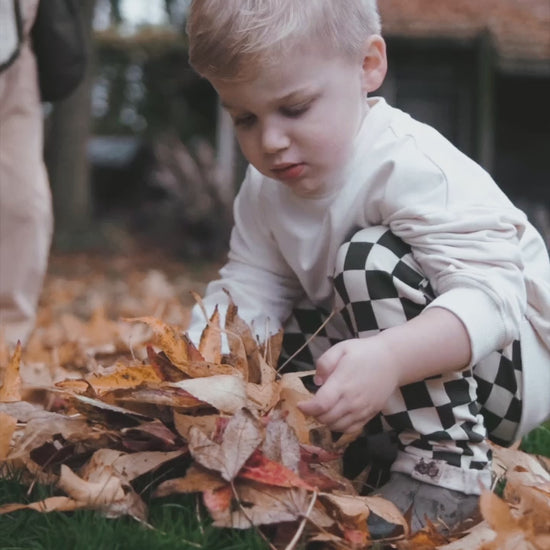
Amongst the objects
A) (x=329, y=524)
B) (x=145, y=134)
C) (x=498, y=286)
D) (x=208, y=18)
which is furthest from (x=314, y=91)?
(x=145, y=134)

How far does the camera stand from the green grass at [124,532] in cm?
131

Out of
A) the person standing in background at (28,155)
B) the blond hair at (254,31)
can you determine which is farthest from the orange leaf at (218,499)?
the person standing in background at (28,155)

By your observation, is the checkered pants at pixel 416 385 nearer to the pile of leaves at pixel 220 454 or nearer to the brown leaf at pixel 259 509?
the pile of leaves at pixel 220 454

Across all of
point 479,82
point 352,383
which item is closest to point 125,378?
point 352,383

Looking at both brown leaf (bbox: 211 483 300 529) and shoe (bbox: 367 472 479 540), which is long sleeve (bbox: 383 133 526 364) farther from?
brown leaf (bbox: 211 483 300 529)

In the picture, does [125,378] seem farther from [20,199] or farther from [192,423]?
[20,199]

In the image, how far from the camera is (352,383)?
1410 mm

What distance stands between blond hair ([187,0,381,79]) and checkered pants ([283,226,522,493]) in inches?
13.8

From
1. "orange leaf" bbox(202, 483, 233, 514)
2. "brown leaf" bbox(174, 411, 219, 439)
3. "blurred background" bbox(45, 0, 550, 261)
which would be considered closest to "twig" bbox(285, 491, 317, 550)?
"orange leaf" bbox(202, 483, 233, 514)

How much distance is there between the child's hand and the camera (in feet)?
4.58

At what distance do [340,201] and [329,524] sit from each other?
65cm

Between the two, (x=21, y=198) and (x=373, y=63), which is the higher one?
(x=373, y=63)

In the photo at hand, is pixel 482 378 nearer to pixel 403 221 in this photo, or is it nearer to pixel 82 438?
pixel 403 221

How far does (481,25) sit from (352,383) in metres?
11.1
